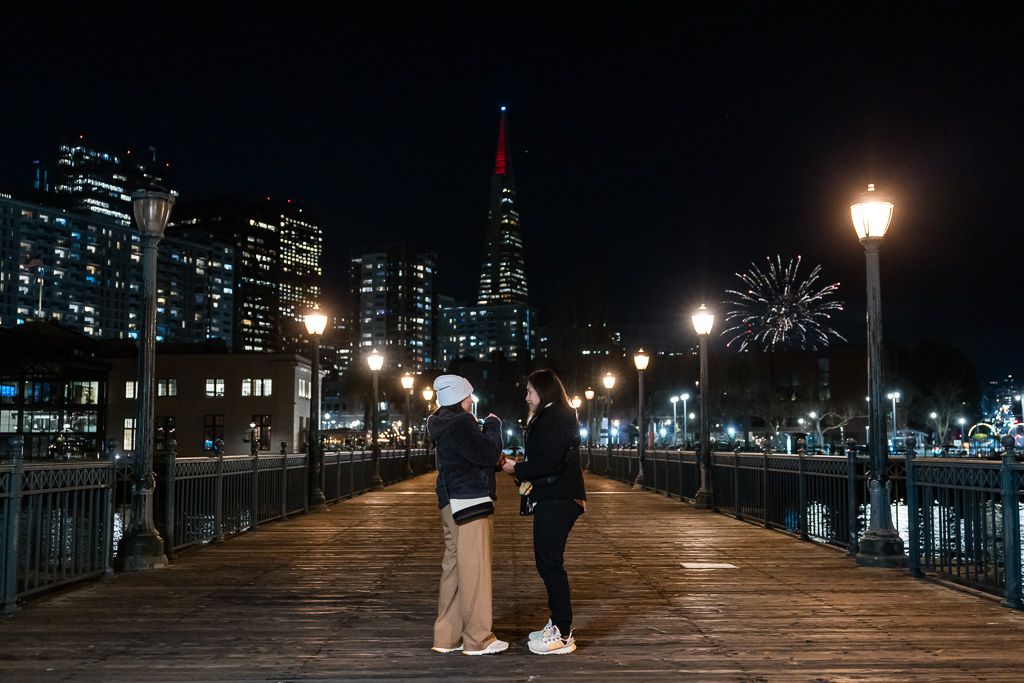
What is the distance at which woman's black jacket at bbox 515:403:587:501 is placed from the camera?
609 cm

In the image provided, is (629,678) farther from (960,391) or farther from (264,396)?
(960,391)

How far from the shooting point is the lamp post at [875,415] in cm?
1039

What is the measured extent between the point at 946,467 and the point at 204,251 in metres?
203

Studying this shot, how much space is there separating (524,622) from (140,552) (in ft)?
17.2

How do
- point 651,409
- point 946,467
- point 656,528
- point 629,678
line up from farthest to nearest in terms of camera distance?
point 651,409
point 656,528
point 946,467
point 629,678

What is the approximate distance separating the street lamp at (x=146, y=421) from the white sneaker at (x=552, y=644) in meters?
6.01

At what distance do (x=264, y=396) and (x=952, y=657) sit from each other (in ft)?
235

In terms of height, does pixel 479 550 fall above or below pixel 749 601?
above

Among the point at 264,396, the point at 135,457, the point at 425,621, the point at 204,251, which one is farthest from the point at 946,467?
the point at 204,251

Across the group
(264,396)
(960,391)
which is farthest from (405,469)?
(960,391)

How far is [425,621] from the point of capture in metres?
7.45

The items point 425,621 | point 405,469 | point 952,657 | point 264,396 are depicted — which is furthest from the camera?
point 264,396

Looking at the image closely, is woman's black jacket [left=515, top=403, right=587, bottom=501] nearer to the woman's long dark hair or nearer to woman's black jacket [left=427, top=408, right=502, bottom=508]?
the woman's long dark hair

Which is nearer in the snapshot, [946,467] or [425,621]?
[425,621]
